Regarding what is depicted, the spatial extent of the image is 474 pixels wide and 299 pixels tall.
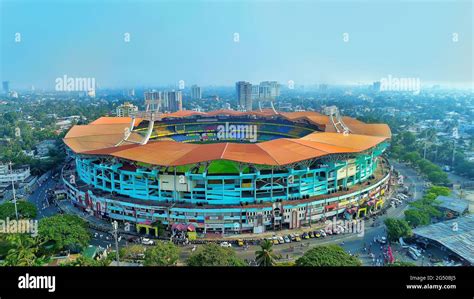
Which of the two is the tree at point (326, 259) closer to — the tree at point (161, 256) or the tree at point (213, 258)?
the tree at point (213, 258)

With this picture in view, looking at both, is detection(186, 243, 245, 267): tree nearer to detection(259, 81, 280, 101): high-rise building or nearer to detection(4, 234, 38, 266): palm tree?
detection(4, 234, 38, 266): palm tree

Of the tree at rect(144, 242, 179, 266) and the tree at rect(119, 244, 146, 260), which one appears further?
the tree at rect(119, 244, 146, 260)

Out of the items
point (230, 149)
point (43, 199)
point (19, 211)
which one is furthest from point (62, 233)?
point (43, 199)

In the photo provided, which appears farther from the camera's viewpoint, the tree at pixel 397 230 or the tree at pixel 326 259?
the tree at pixel 397 230

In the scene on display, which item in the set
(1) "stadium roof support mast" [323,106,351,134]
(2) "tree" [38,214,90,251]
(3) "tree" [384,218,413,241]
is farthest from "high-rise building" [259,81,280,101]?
(2) "tree" [38,214,90,251]

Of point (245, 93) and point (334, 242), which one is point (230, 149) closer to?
point (334, 242)

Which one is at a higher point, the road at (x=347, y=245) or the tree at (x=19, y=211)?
the tree at (x=19, y=211)

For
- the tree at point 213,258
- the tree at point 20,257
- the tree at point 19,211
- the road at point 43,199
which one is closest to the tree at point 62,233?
the tree at point 20,257
